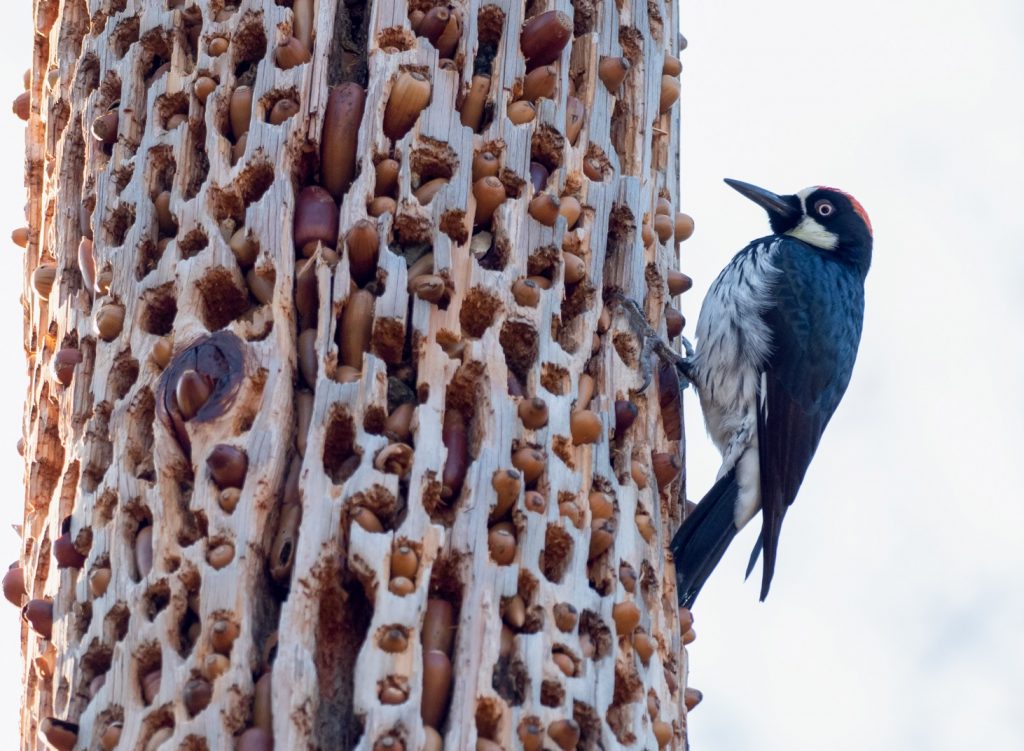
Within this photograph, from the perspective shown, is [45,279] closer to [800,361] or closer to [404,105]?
[404,105]

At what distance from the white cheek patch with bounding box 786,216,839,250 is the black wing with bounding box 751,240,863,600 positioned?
0.20 m

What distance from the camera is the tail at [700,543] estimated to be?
3.24 m

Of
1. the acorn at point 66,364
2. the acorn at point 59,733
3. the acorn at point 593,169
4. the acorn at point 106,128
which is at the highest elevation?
the acorn at point 593,169

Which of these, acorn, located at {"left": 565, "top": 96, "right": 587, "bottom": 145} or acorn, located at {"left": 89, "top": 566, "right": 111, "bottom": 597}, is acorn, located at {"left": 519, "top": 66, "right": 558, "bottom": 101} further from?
acorn, located at {"left": 89, "top": 566, "right": 111, "bottom": 597}

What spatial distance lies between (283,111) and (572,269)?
1.88ft

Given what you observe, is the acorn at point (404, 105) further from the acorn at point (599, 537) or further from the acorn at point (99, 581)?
the acorn at point (99, 581)

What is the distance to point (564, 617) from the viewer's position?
238 cm

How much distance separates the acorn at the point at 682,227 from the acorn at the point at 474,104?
1.97 feet

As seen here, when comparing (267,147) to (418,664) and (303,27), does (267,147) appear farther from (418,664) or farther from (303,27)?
(418,664)

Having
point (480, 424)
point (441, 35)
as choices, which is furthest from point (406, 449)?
point (441, 35)

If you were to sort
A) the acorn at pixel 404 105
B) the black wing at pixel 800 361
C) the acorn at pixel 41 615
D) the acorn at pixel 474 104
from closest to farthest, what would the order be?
the acorn at pixel 41 615 < the acorn at pixel 404 105 < the acorn at pixel 474 104 < the black wing at pixel 800 361

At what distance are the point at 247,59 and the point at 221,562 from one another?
40.4 inches

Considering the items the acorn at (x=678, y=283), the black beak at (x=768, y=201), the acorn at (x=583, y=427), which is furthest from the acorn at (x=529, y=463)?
the black beak at (x=768, y=201)

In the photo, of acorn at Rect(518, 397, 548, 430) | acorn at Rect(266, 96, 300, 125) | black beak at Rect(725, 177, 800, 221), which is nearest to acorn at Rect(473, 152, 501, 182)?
acorn at Rect(266, 96, 300, 125)
